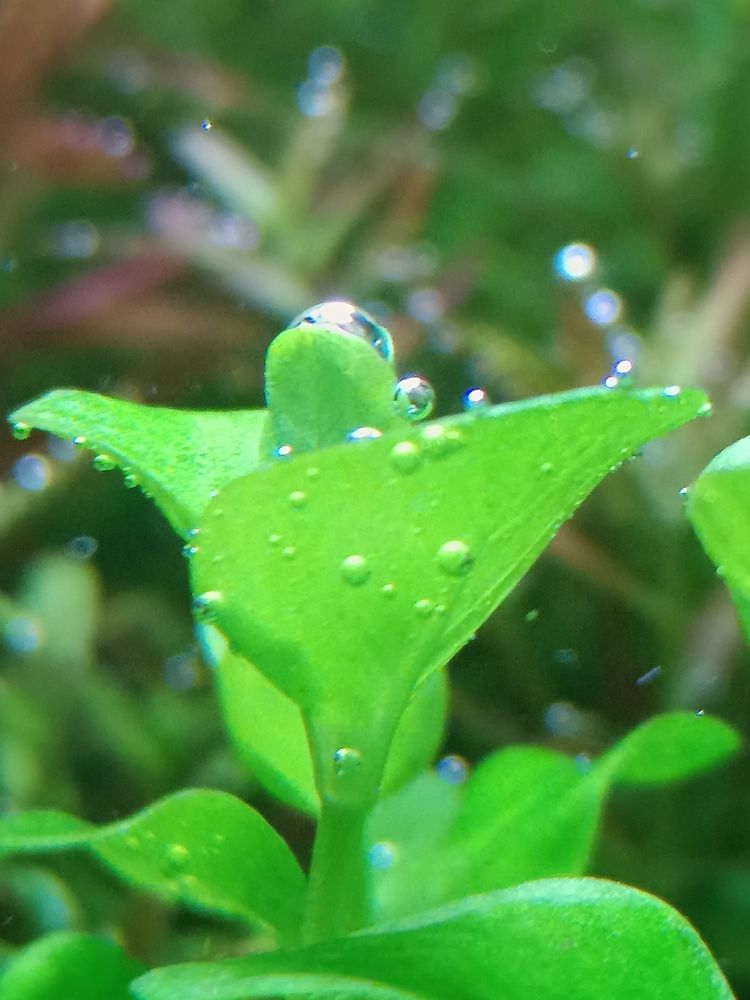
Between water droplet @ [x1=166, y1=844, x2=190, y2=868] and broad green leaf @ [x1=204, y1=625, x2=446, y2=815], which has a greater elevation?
broad green leaf @ [x1=204, y1=625, x2=446, y2=815]

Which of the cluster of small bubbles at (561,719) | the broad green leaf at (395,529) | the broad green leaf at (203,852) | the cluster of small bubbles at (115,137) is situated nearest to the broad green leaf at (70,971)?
the broad green leaf at (203,852)

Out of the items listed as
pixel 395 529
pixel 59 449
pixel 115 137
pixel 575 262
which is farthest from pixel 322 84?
pixel 395 529

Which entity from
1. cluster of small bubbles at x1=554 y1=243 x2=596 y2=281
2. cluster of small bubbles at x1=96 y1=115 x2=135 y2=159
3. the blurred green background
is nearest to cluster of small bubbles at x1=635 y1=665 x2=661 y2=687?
the blurred green background

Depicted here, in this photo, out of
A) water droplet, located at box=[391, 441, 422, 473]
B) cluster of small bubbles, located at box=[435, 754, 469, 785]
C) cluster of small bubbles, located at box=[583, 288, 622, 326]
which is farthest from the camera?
cluster of small bubbles, located at box=[583, 288, 622, 326]

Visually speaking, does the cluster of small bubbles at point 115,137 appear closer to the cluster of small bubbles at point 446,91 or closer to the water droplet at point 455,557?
the cluster of small bubbles at point 446,91

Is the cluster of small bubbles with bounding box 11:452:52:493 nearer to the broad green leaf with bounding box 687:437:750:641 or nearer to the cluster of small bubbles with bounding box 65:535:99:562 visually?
the cluster of small bubbles with bounding box 65:535:99:562

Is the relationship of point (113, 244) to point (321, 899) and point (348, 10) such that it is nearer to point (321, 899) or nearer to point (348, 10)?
point (348, 10)

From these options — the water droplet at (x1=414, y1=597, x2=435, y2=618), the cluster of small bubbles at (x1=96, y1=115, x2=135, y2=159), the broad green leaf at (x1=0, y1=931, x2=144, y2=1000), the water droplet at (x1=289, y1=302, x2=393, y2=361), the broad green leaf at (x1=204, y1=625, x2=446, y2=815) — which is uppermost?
the cluster of small bubbles at (x1=96, y1=115, x2=135, y2=159)
